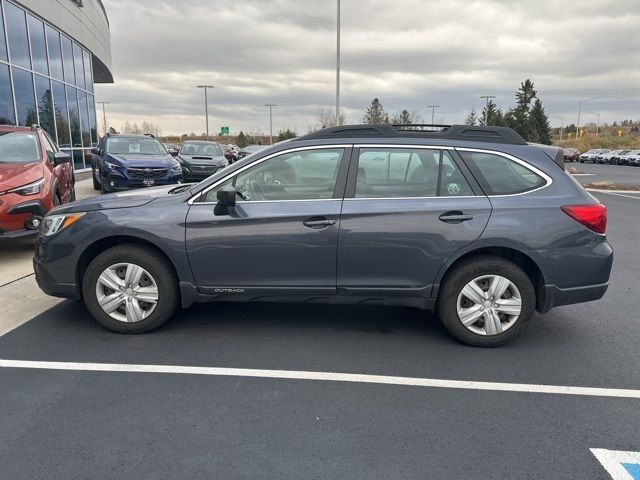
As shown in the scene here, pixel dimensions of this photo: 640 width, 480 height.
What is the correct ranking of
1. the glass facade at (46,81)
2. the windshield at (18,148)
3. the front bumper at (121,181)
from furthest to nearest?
1. the glass facade at (46,81)
2. the front bumper at (121,181)
3. the windshield at (18,148)

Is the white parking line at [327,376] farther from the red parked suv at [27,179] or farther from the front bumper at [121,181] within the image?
the front bumper at [121,181]

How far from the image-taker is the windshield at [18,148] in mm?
7289

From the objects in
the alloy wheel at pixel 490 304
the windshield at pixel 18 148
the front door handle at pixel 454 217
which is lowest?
the alloy wheel at pixel 490 304

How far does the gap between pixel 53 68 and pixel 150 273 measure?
17116mm

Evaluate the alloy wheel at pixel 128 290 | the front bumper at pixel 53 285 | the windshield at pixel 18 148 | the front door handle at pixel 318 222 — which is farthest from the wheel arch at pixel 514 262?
the windshield at pixel 18 148

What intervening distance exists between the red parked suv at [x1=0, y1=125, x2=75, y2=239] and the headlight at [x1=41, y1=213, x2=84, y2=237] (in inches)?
99.4

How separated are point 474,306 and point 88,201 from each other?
11.3 feet

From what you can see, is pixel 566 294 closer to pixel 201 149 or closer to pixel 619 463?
pixel 619 463

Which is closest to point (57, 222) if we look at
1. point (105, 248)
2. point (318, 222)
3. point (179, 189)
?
point (105, 248)

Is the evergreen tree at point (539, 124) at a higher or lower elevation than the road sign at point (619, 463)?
higher

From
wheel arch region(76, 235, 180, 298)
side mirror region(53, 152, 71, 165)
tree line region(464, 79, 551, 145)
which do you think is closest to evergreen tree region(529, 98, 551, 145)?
tree line region(464, 79, 551, 145)

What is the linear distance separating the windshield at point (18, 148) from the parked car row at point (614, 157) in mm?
55140

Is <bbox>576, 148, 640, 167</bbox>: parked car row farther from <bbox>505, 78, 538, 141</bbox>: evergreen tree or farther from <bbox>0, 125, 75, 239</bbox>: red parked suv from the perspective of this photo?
<bbox>0, 125, 75, 239</bbox>: red parked suv

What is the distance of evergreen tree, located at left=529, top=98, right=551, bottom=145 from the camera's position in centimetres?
7000
